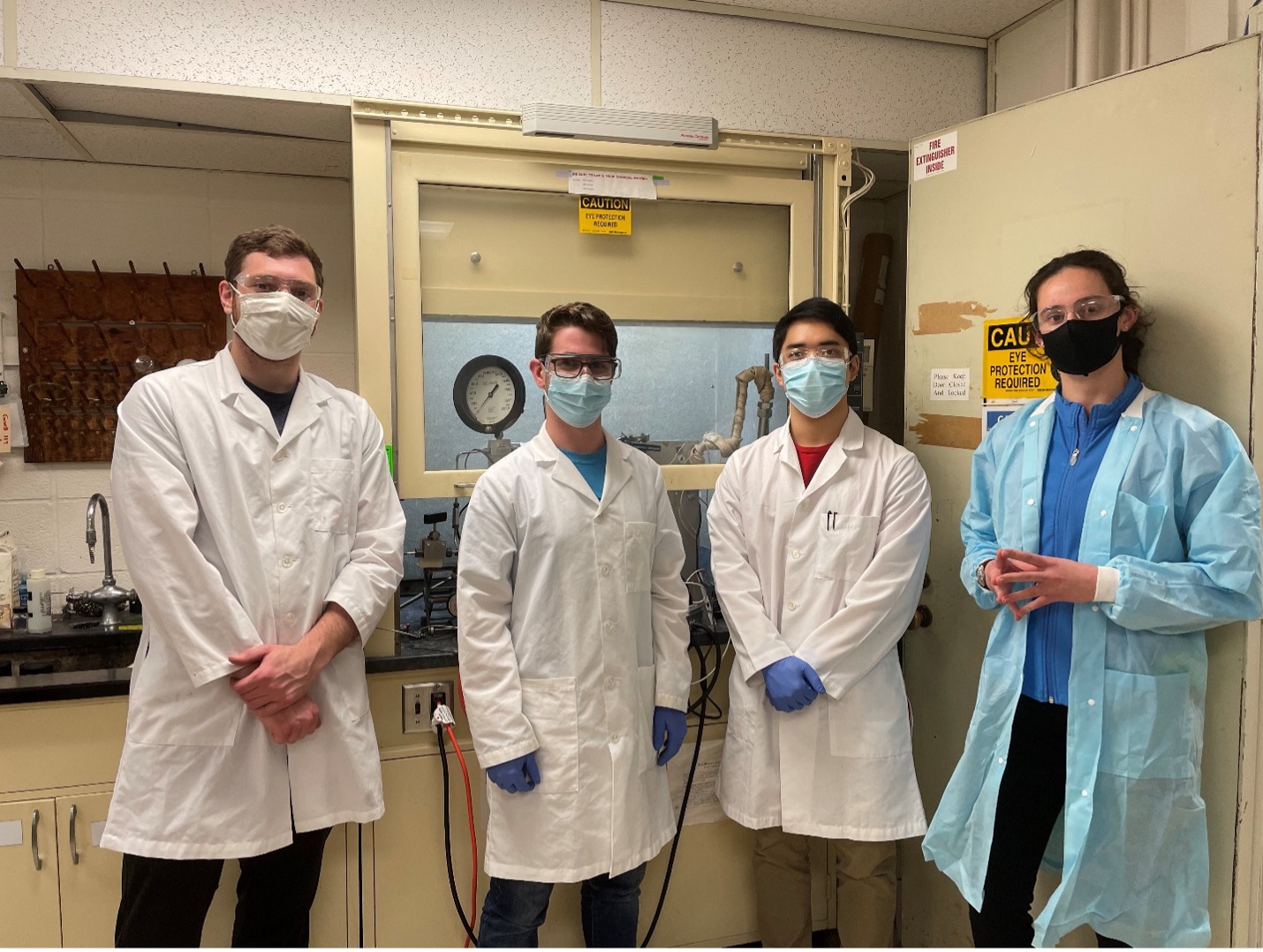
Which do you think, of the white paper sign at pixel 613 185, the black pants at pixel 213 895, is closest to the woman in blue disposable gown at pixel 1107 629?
the white paper sign at pixel 613 185

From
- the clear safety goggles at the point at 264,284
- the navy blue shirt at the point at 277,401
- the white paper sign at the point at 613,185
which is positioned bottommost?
the navy blue shirt at the point at 277,401

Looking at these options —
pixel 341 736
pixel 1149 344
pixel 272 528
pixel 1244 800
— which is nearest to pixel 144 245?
pixel 272 528

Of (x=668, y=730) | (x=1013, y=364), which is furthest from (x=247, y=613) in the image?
(x=1013, y=364)

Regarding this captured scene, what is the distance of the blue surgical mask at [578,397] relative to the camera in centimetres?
175

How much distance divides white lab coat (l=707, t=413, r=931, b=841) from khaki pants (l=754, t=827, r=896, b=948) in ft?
0.46

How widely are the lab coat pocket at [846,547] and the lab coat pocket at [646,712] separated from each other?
17.5 inches

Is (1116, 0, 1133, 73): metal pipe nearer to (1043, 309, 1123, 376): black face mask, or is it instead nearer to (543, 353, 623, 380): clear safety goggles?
(1043, 309, 1123, 376): black face mask

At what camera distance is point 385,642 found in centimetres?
198

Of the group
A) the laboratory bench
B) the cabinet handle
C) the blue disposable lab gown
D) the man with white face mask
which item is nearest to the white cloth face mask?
the man with white face mask

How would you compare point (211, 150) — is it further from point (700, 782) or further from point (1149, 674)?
point (1149, 674)

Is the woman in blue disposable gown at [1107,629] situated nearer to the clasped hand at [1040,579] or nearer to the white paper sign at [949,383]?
the clasped hand at [1040,579]

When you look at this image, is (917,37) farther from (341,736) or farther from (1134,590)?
(341,736)

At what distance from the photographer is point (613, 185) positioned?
2174mm

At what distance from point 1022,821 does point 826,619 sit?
54cm
